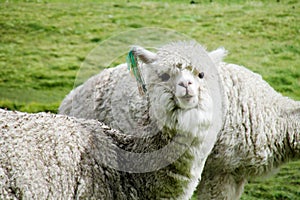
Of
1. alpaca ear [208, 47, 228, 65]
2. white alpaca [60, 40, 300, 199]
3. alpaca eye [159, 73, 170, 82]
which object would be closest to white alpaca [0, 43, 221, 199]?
alpaca eye [159, 73, 170, 82]

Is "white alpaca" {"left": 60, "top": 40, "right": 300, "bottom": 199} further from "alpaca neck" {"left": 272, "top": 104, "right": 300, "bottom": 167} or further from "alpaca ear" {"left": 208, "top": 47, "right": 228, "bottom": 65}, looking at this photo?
"alpaca ear" {"left": 208, "top": 47, "right": 228, "bottom": 65}

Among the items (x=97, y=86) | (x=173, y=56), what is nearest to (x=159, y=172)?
(x=173, y=56)

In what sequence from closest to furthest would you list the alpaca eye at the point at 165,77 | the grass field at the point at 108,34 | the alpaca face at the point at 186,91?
the alpaca face at the point at 186,91 → the alpaca eye at the point at 165,77 → the grass field at the point at 108,34

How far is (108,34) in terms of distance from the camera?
1205cm

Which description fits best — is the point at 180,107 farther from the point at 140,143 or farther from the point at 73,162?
the point at 73,162

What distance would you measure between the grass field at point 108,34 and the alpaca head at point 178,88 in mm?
5510

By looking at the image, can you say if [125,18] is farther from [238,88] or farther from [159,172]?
[159,172]

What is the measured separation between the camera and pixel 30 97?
10.2 m

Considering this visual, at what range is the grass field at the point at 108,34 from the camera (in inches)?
412

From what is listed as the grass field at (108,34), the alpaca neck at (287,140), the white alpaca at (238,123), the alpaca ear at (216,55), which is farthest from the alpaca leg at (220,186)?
the grass field at (108,34)

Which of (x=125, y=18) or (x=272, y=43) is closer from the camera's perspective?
(x=272, y=43)

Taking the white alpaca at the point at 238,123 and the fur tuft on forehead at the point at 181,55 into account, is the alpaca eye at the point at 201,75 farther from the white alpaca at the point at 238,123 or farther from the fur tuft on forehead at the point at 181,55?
the white alpaca at the point at 238,123

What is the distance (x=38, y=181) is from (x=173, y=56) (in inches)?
48.6

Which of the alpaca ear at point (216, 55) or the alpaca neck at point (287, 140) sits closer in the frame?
the alpaca ear at point (216, 55)
